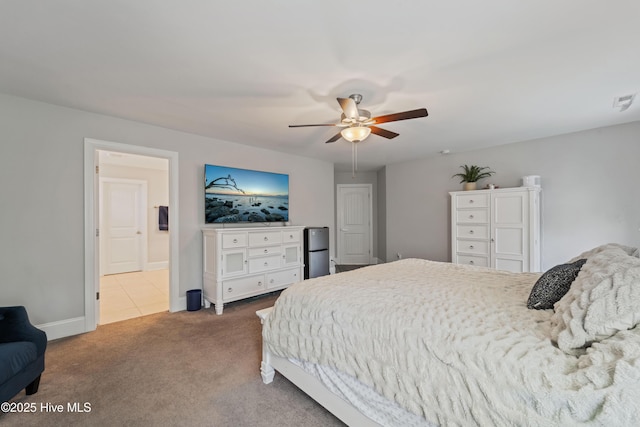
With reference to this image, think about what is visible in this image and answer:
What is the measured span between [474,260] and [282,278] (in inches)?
116

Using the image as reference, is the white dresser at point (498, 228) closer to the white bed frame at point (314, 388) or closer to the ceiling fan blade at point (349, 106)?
the ceiling fan blade at point (349, 106)

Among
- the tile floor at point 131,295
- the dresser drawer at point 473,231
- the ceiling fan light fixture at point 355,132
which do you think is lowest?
the tile floor at point 131,295

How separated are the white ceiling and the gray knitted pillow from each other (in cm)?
144

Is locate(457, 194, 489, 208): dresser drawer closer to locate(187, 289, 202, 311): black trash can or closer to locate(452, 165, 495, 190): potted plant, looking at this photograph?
locate(452, 165, 495, 190): potted plant

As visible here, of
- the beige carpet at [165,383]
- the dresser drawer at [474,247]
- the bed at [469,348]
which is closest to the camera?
the bed at [469,348]

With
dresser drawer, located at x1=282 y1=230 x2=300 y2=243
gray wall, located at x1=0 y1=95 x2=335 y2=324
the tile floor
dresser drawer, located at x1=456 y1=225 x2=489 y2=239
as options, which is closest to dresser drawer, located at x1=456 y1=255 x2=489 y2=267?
→ dresser drawer, located at x1=456 y1=225 x2=489 y2=239

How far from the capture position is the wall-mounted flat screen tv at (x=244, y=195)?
147 inches

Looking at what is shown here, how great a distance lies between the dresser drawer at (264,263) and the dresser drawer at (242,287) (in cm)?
12

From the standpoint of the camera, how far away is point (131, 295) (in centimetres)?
413

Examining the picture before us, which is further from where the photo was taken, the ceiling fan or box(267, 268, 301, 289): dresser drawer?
box(267, 268, 301, 289): dresser drawer

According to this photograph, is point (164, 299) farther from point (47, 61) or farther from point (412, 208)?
point (412, 208)

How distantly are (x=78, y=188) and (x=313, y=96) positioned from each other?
2.65m

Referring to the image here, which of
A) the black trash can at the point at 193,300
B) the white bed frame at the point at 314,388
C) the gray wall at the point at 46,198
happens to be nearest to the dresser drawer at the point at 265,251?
the black trash can at the point at 193,300

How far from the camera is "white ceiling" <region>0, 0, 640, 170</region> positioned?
1484 mm
